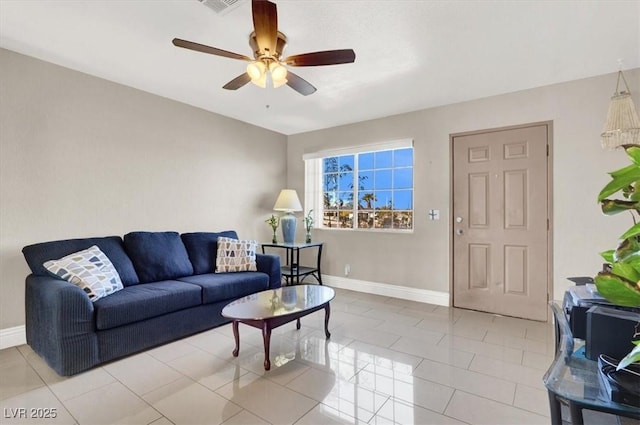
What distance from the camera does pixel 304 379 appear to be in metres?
2.09

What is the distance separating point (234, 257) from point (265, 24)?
2497mm

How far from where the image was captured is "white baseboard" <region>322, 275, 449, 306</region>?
3.81m

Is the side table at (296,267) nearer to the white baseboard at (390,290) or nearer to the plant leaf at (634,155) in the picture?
the white baseboard at (390,290)

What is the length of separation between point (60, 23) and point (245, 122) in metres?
2.46

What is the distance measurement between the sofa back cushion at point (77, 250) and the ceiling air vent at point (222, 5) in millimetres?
2276

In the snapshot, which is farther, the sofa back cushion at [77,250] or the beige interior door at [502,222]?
the beige interior door at [502,222]

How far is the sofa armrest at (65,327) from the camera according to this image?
81.3 inches

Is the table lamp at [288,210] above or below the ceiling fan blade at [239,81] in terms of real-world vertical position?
below

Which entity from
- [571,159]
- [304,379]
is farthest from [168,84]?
[571,159]

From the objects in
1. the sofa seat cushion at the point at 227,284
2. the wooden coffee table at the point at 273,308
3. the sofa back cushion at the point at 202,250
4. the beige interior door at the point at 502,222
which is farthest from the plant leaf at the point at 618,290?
the sofa back cushion at the point at 202,250

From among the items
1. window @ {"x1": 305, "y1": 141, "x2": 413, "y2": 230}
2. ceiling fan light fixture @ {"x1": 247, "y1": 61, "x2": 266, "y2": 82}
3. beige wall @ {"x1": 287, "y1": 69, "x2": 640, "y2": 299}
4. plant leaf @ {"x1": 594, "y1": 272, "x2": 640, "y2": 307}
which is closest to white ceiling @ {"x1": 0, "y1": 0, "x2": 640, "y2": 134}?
beige wall @ {"x1": 287, "y1": 69, "x2": 640, "y2": 299}

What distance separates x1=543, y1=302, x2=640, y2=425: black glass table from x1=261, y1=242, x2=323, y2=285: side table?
11.3 ft

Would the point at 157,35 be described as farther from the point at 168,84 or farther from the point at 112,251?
the point at 112,251

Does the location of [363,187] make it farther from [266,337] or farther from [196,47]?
[196,47]
